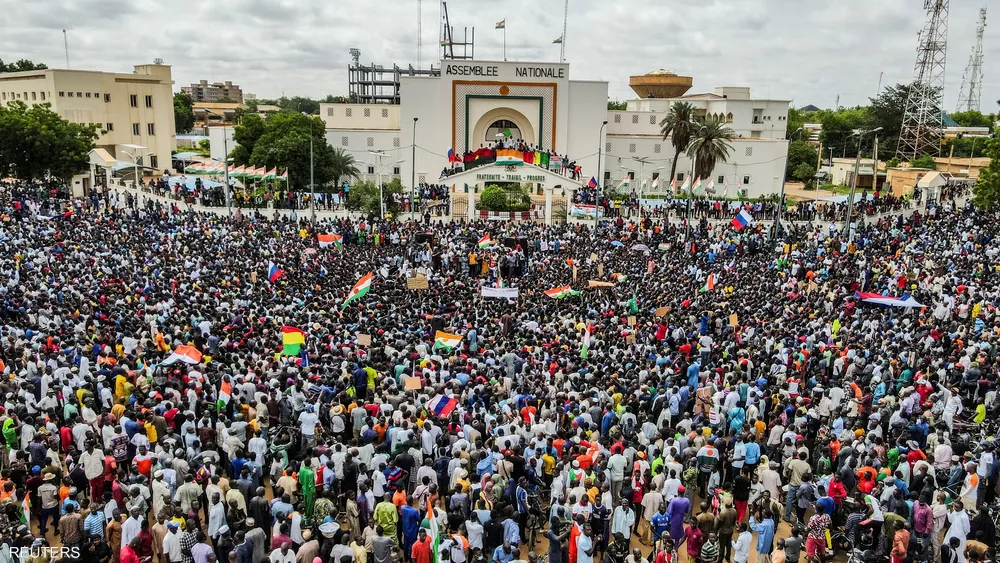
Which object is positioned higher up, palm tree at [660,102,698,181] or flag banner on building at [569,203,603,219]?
palm tree at [660,102,698,181]

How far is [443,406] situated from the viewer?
39.3ft

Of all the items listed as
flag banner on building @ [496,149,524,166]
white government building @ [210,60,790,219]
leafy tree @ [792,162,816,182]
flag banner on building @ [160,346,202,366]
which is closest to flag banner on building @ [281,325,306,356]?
flag banner on building @ [160,346,202,366]

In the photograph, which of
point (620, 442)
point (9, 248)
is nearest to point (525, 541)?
point (620, 442)

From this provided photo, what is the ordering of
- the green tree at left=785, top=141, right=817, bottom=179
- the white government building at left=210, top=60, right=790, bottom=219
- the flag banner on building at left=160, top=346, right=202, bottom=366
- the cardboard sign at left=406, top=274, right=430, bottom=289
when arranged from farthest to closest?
the green tree at left=785, top=141, right=817, bottom=179 → the white government building at left=210, top=60, right=790, bottom=219 → the cardboard sign at left=406, top=274, right=430, bottom=289 → the flag banner on building at left=160, top=346, right=202, bottom=366

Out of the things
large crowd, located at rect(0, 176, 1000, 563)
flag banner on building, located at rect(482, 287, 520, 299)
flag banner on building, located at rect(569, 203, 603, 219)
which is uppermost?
flag banner on building, located at rect(569, 203, 603, 219)

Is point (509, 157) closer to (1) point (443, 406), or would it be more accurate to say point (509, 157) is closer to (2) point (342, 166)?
(2) point (342, 166)

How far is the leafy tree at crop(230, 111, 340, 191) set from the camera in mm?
47781

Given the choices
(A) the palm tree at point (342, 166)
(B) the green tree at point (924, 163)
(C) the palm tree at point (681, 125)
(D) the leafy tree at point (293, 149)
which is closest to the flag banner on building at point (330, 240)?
(D) the leafy tree at point (293, 149)

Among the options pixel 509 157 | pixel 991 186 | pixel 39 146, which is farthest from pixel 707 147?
pixel 39 146

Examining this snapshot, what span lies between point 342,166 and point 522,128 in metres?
12.7

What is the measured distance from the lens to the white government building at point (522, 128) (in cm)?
4988

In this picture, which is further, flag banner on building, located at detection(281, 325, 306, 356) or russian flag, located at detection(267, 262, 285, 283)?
russian flag, located at detection(267, 262, 285, 283)

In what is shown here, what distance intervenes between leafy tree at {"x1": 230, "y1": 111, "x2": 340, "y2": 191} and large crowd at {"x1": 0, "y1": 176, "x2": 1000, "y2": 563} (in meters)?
25.7

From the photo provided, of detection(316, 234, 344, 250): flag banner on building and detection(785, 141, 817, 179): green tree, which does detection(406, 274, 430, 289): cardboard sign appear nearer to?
detection(316, 234, 344, 250): flag banner on building
